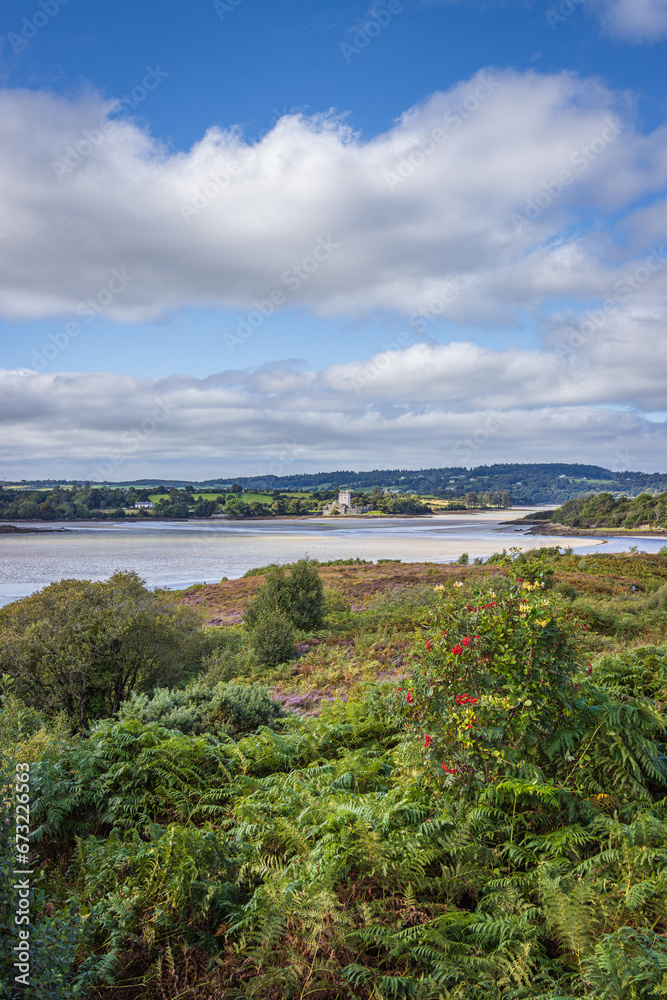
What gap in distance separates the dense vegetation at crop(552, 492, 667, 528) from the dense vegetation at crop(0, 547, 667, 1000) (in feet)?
321

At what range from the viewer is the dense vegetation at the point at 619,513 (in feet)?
299

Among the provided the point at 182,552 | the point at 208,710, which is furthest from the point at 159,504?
the point at 208,710

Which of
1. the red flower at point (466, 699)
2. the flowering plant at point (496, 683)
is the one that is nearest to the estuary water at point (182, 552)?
the flowering plant at point (496, 683)

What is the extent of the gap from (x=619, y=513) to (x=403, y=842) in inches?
4217

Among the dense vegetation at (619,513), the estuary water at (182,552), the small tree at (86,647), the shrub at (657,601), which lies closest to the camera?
the small tree at (86,647)

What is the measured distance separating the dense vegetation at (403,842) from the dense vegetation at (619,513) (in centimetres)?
9787

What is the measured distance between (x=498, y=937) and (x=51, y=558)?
57148 millimetres

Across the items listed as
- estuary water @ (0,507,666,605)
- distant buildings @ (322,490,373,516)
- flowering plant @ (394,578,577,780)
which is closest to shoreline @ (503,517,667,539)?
estuary water @ (0,507,666,605)

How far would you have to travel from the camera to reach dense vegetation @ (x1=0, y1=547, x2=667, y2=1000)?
329cm

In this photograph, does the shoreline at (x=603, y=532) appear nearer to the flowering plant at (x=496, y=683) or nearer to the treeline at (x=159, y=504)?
the treeline at (x=159, y=504)

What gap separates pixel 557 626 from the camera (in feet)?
15.4

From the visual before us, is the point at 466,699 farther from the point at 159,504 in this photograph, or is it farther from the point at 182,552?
the point at 159,504

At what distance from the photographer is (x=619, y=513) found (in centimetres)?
9825

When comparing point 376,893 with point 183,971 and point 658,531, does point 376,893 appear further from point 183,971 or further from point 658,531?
point 658,531
